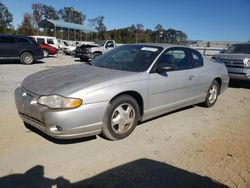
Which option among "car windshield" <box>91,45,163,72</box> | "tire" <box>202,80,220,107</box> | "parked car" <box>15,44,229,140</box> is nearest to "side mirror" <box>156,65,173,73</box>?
"parked car" <box>15,44,229,140</box>

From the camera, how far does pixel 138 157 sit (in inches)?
145

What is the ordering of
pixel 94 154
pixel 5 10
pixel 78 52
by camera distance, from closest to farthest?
pixel 94 154 < pixel 78 52 < pixel 5 10

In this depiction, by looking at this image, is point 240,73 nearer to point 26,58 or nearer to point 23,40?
point 26,58

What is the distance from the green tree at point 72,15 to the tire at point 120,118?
89.9 metres

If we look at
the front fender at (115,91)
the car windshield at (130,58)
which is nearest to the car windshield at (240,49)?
the car windshield at (130,58)

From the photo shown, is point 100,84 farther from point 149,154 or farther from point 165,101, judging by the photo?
point 165,101

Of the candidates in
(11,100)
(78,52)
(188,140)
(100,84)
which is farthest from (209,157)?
(78,52)

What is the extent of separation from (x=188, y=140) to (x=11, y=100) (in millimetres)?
4369

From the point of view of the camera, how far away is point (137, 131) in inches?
183

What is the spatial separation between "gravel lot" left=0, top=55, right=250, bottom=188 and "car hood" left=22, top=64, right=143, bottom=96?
83 cm

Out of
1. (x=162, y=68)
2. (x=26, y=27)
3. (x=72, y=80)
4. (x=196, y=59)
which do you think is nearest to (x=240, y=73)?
(x=196, y=59)

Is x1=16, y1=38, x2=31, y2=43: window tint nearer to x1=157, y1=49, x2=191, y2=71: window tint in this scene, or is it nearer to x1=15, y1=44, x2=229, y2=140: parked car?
x1=15, y1=44, x2=229, y2=140: parked car

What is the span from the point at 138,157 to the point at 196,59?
124 inches

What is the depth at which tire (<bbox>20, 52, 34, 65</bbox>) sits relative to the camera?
15.9 meters
